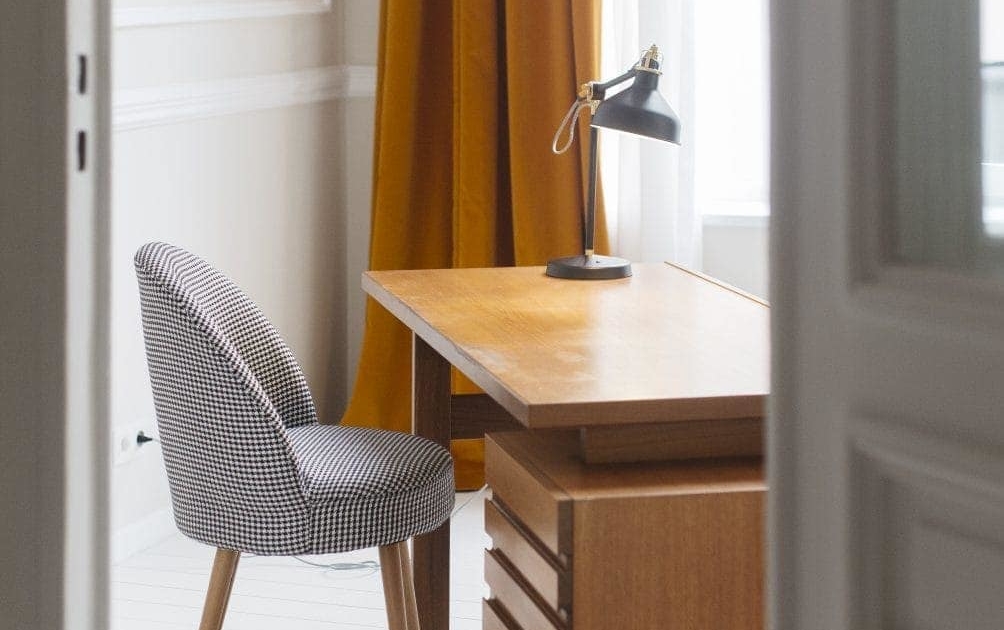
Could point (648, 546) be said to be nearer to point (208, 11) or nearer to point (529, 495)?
point (529, 495)

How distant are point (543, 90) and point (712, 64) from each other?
0.46 metres

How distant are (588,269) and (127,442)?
3.68 feet

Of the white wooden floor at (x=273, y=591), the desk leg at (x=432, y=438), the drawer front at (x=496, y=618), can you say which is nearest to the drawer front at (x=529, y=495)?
the drawer front at (x=496, y=618)

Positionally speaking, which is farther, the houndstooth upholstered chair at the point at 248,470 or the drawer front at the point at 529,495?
the houndstooth upholstered chair at the point at 248,470

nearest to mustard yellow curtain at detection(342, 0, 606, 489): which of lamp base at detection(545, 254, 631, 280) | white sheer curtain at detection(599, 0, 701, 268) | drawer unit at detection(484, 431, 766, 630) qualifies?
white sheer curtain at detection(599, 0, 701, 268)

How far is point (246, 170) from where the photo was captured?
351 cm

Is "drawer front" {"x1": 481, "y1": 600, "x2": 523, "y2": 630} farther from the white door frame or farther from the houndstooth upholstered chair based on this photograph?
the white door frame

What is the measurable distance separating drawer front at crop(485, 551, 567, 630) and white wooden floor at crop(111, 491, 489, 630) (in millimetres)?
843

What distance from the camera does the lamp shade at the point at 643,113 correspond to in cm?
246

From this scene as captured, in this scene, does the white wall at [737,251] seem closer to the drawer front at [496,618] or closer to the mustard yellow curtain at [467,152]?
the mustard yellow curtain at [467,152]

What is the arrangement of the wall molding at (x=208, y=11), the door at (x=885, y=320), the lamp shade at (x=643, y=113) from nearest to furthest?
the door at (x=885, y=320) < the lamp shade at (x=643, y=113) < the wall molding at (x=208, y=11)

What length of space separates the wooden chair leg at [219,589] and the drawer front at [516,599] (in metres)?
0.53

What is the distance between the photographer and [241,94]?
3443mm

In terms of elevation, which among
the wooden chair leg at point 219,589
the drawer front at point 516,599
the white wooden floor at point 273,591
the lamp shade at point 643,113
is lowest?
the white wooden floor at point 273,591
